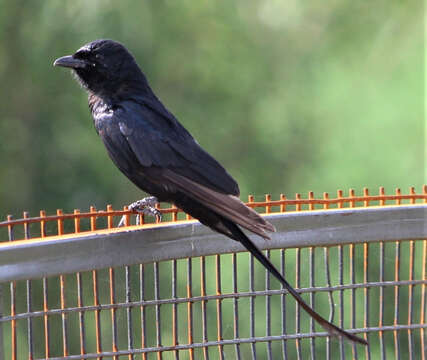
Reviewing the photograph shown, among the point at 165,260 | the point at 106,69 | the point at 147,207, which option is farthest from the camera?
the point at 106,69

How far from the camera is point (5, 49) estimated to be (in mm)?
13805

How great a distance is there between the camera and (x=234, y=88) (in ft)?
Answer: 48.4

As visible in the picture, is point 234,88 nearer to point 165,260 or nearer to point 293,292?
point 293,292

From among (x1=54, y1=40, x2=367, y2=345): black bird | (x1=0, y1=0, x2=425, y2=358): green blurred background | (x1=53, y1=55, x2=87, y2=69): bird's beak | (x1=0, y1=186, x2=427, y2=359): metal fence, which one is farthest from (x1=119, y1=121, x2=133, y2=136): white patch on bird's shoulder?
(x1=0, y1=0, x2=425, y2=358): green blurred background

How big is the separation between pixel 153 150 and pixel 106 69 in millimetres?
623

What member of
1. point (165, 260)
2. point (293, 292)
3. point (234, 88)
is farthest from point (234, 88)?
point (165, 260)

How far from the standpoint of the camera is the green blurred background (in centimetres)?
1261

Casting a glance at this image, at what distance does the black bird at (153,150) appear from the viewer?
329cm

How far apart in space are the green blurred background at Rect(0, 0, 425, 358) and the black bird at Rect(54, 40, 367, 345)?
24.3ft

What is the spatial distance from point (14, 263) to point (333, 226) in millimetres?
1126

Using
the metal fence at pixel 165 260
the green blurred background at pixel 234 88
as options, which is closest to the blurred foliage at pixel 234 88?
the green blurred background at pixel 234 88

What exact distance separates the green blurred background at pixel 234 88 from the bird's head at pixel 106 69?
24.1 ft

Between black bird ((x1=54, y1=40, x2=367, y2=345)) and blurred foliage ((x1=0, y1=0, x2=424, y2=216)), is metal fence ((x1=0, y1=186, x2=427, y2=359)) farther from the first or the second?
blurred foliage ((x1=0, y1=0, x2=424, y2=216))

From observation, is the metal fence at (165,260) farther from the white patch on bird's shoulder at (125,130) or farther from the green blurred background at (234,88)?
the green blurred background at (234,88)
